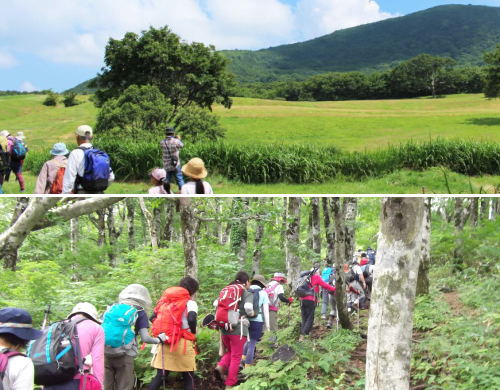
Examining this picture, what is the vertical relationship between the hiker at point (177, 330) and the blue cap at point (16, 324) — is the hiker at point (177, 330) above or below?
below

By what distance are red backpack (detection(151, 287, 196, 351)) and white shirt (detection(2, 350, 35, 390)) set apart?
6.86ft

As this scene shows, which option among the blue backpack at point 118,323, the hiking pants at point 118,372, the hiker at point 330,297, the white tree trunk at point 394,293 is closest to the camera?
the white tree trunk at point 394,293

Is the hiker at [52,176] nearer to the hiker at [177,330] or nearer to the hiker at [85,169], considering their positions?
the hiker at [85,169]

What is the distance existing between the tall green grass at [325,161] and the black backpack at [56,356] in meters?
11.4

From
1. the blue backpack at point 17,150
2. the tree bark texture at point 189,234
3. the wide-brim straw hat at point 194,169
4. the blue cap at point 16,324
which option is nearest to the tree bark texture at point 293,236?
the tree bark texture at point 189,234

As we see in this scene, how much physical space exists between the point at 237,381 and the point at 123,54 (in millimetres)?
25624

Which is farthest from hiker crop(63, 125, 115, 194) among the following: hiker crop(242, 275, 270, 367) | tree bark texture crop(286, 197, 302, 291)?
tree bark texture crop(286, 197, 302, 291)

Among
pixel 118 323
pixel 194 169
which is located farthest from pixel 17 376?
pixel 194 169

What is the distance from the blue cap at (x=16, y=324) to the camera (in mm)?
3656

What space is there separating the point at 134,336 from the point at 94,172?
1939 millimetres

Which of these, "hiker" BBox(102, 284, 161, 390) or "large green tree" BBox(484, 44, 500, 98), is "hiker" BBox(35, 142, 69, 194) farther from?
"large green tree" BBox(484, 44, 500, 98)

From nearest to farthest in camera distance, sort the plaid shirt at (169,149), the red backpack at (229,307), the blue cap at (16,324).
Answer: the blue cap at (16,324), the red backpack at (229,307), the plaid shirt at (169,149)

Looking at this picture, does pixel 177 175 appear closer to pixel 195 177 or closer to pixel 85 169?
pixel 195 177

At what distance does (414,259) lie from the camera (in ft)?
15.5
